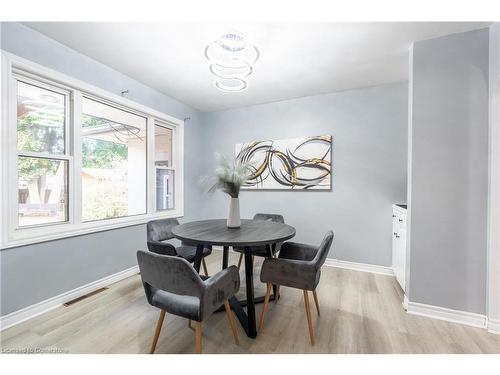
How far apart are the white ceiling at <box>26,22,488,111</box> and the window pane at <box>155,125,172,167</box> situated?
2.16 ft

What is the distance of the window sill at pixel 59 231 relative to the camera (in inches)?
74.2

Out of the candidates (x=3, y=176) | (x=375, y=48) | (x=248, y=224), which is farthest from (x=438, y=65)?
(x=3, y=176)

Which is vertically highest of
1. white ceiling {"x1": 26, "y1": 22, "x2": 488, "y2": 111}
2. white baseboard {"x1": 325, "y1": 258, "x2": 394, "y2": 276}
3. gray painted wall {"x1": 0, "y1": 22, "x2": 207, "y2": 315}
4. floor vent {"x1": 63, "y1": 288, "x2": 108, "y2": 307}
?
white ceiling {"x1": 26, "y1": 22, "x2": 488, "y2": 111}

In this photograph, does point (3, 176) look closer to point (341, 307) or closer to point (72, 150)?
point (72, 150)

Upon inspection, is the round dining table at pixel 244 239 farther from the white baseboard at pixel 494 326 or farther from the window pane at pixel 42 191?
the white baseboard at pixel 494 326

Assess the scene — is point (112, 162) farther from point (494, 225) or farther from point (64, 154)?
point (494, 225)

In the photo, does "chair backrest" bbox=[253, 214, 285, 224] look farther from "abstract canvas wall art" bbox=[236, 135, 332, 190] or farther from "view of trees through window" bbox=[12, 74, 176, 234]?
"view of trees through window" bbox=[12, 74, 176, 234]

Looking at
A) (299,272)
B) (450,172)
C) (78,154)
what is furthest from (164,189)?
(450,172)

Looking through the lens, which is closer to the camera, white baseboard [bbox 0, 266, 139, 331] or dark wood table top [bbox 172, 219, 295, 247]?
dark wood table top [bbox 172, 219, 295, 247]

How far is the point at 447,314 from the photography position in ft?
6.44

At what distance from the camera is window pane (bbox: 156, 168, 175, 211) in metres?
3.49

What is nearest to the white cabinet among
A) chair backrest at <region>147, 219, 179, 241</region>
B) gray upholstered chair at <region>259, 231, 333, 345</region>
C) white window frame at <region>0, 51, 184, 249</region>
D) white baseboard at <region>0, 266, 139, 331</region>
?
gray upholstered chair at <region>259, 231, 333, 345</region>

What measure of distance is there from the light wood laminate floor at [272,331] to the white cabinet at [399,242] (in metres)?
0.33

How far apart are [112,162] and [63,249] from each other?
114cm
